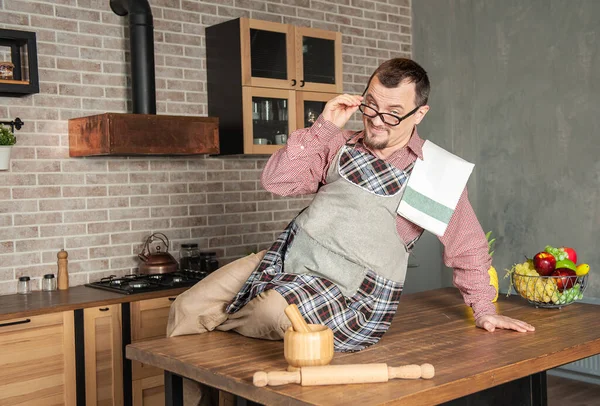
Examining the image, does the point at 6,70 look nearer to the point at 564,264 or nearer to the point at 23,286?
the point at 23,286

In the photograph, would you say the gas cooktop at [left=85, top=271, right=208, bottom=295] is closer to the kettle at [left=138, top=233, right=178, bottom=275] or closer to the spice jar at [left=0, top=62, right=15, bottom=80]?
the kettle at [left=138, top=233, right=178, bottom=275]

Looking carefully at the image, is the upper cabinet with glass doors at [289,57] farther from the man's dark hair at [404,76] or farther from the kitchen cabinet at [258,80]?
the man's dark hair at [404,76]

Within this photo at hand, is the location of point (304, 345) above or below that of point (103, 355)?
above

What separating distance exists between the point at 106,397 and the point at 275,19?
2834 mm

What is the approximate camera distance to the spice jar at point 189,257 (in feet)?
15.3

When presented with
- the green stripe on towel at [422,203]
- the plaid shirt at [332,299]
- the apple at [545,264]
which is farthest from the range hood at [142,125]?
the apple at [545,264]

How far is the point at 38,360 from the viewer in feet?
11.8

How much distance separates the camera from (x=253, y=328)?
2.45 meters

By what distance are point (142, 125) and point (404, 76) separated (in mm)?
1866

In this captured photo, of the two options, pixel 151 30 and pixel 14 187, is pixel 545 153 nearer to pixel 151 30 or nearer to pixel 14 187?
pixel 151 30

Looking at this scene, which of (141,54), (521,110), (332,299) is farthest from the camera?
(521,110)

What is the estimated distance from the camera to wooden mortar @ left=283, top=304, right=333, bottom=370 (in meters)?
1.99

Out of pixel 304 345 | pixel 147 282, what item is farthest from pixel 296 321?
pixel 147 282

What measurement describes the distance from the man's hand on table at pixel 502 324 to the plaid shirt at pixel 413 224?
6cm
